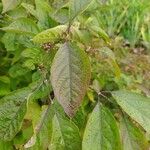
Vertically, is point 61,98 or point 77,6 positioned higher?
point 77,6

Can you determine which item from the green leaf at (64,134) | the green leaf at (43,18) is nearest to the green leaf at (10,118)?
the green leaf at (64,134)

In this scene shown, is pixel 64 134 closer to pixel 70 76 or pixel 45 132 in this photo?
pixel 45 132

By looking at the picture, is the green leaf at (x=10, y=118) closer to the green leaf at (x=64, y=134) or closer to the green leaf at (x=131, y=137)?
the green leaf at (x=64, y=134)

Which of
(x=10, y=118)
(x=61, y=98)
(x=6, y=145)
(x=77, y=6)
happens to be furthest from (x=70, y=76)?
(x=6, y=145)

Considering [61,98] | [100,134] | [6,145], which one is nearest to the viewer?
[61,98]

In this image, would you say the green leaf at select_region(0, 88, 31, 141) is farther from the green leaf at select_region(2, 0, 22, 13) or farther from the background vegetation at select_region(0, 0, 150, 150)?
the green leaf at select_region(2, 0, 22, 13)

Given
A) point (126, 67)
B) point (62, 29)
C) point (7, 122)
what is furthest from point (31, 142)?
point (126, 67)
